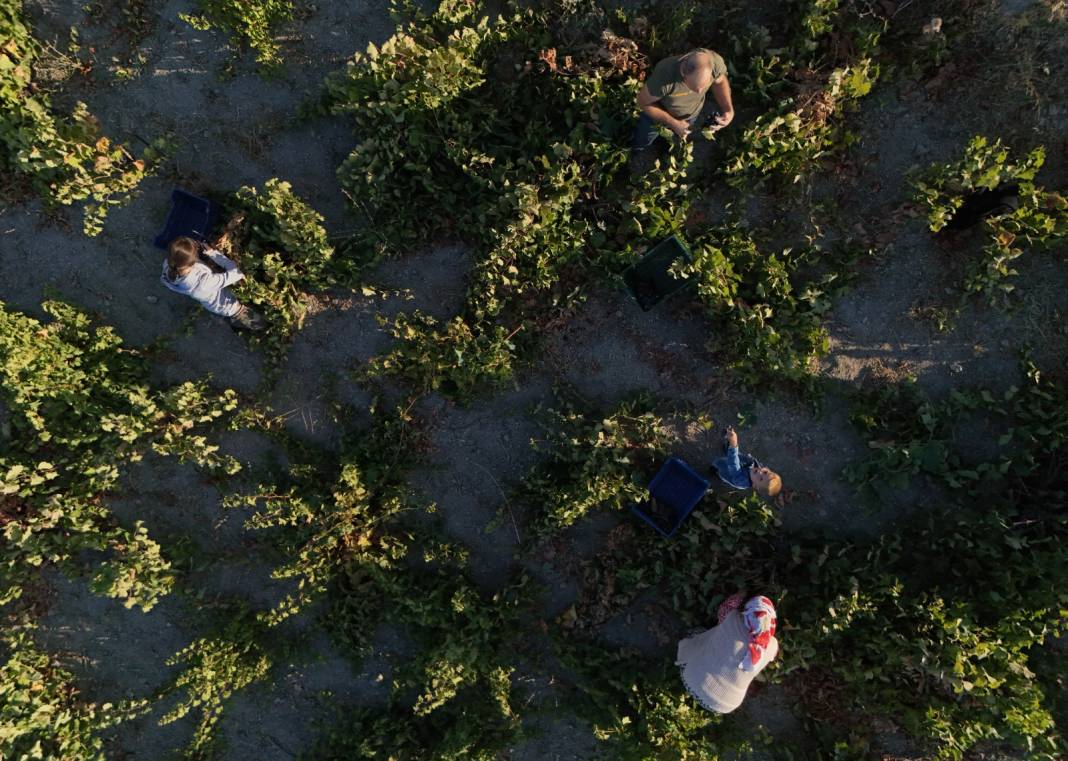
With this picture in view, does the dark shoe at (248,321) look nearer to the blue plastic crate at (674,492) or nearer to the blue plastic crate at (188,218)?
the blue plastic crate at (188,218)

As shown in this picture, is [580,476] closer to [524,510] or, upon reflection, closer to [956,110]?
[524,510]

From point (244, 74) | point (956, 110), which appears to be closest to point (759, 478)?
point (956, 110)

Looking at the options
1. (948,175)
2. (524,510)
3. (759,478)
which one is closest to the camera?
(948,175)

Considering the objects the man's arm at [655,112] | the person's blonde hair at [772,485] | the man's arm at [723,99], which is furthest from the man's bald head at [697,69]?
the person's blonde hair at [772,485]

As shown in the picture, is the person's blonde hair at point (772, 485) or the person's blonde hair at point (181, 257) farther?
the person's blonde hair at point (772, 485)

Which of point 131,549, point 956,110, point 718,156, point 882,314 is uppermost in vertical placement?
point 956,110

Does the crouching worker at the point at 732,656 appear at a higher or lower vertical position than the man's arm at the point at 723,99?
lower
